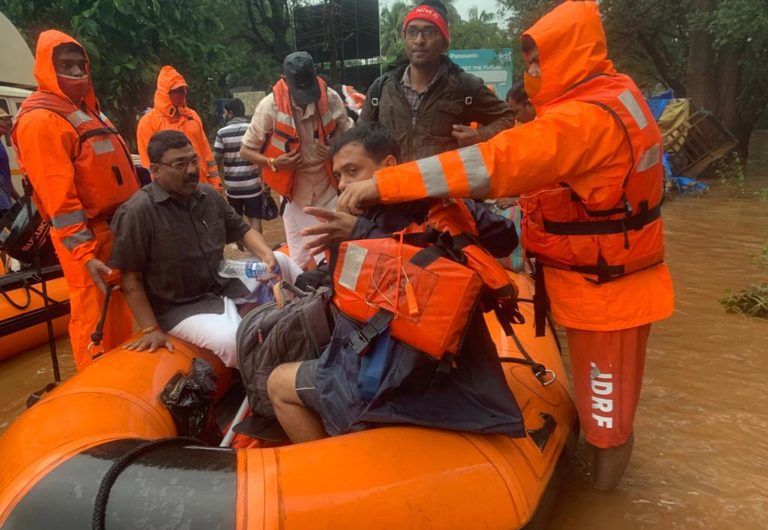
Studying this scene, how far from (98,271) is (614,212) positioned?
8.27ft

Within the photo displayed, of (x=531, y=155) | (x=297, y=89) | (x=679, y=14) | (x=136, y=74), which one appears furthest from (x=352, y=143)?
(x=679, y=14)

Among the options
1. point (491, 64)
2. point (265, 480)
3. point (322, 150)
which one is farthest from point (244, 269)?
point (491, 64)

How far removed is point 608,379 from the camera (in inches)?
88.9

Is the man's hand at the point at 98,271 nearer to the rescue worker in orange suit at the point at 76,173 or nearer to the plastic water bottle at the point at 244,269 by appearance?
the rescue worker in orange suit at the point at 76,173

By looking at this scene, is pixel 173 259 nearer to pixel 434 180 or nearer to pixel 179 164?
pixel 179 164

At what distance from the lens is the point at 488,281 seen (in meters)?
1.84

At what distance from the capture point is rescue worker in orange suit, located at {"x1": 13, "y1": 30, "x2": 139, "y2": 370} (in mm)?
3051

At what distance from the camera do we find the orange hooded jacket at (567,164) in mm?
1853

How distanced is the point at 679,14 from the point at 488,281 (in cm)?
1522

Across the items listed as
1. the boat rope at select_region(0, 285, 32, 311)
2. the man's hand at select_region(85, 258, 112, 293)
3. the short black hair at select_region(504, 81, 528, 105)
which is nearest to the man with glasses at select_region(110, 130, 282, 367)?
the man's hand at select_region(85, 258, 112, 293)

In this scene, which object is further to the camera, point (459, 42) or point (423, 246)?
point (459, 42)

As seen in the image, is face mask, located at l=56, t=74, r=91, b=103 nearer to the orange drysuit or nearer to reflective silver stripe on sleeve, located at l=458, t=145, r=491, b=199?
the orange drysuit

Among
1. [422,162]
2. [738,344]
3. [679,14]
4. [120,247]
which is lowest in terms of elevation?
[738,344]

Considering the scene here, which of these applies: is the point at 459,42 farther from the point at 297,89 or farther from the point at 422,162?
the point at 422,162
